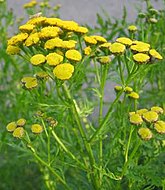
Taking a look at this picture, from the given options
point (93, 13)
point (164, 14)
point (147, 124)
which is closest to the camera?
point (147, 124)

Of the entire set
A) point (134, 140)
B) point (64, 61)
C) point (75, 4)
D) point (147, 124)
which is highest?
point (64, 61)

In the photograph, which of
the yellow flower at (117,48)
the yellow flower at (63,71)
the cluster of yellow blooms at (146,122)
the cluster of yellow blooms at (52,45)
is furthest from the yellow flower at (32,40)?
the cluster of yellow blooms at (146,122)

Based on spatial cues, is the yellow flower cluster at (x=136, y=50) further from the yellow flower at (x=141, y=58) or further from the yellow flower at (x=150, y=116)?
the yellow flower at (x=150, y=116)

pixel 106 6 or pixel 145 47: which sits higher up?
pixel 145 47

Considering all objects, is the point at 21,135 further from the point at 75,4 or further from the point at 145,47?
the point at 75,4

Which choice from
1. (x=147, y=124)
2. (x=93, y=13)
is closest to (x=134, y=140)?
(x=147, y=124)

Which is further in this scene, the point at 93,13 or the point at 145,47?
the point at 93,13
